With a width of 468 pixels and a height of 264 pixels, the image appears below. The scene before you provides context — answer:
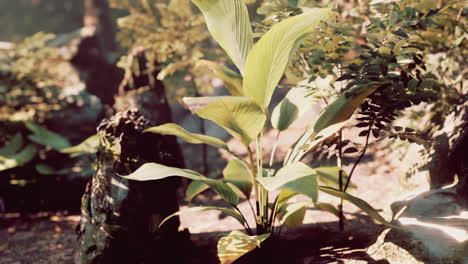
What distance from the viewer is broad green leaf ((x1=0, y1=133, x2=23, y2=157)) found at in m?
4.25

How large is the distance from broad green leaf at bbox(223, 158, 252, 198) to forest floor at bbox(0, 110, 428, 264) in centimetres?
45

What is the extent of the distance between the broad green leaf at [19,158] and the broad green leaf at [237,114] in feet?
10.5

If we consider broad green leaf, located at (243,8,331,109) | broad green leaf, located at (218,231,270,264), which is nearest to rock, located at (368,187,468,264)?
broad green leaf, located at (218,231,270,264)

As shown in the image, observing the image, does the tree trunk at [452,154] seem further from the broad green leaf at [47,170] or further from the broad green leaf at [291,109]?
the broad green leaf at [47,170]

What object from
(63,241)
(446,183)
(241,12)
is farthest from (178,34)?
(446,183)

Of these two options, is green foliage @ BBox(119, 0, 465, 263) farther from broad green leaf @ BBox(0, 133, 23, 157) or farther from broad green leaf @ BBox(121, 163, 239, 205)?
broad green leaf @ BBox(0, 133, 23, 157)

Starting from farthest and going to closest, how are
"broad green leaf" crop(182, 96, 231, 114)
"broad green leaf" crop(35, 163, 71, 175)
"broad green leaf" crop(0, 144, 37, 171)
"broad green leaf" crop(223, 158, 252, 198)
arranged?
"broad green leaf" crop(35, 163, 71, 175), "broad green leaf" crop(0, 144, 37, 171), "broad green leaf" crop(223, 158, 252, 198), "broad green leaf" crop(182, 96, 231, 114)

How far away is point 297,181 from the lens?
1.47 meters

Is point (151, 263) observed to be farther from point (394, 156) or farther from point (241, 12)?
point (394, 156)

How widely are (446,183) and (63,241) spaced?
3230mm

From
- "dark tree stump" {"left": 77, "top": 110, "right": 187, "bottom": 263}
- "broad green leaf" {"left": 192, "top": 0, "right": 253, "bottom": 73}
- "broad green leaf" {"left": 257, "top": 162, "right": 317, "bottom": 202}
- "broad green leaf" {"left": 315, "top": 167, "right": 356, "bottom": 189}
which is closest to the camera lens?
"broad green leaf" {"left": 257, "top": 162, "right": 317, "bottom": 202}

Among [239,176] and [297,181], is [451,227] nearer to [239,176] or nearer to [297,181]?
[297,181]

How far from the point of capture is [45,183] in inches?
167

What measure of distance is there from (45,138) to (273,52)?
12.2ft
